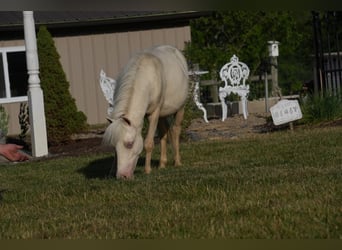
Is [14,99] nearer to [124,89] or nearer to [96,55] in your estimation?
[96,55]

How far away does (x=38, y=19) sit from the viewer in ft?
→ 64.0

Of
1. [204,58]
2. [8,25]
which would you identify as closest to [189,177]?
→ [8,25]

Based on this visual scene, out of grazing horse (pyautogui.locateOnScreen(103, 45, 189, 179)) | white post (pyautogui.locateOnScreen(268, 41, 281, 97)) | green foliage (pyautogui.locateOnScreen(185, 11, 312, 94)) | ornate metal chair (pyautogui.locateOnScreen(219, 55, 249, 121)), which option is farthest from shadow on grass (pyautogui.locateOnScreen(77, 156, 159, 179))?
green foliage (pyautogui.locateOnScreen(185, 11, 312, 94))

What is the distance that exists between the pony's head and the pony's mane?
158mm

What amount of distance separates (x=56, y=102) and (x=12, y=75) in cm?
549

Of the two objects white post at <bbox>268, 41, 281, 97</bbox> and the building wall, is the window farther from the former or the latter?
white post at <bbox>268, 41, 281, 97</bbox>

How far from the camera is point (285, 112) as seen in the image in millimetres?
13219

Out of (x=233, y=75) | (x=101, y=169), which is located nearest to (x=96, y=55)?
(x=233, y=75)

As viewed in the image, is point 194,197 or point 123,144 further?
point 123,144

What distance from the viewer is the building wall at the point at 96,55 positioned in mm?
20328

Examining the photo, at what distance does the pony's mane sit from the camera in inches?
318

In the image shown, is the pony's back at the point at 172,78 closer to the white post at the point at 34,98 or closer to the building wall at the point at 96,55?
the white post at the point at 34,98

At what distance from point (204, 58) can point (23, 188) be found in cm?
1529

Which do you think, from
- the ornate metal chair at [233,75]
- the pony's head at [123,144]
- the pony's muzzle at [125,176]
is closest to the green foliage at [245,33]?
the ornate metal chair at [233,75]
